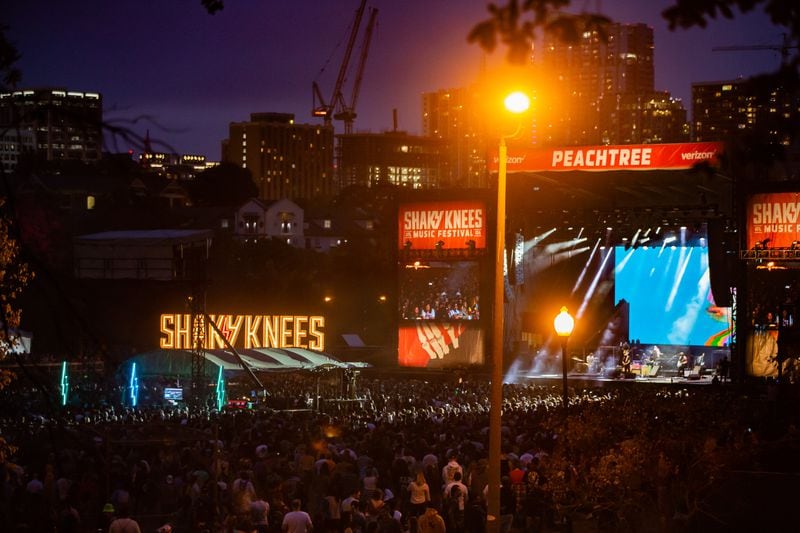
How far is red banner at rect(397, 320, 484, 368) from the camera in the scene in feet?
152

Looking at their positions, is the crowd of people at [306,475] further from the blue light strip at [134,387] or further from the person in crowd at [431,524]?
the blue light strip at [134,387]

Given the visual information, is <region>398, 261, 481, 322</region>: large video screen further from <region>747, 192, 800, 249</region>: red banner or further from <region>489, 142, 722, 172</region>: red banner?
<region>747, 192, 800, 249</region>: red banner

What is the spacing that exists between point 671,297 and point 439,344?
34.4 feet

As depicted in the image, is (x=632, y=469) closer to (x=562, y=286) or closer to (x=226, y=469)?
(x=226, y=469)

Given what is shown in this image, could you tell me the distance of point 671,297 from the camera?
1960 inches

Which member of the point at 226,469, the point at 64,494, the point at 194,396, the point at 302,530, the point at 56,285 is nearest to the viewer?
the point at 56,285

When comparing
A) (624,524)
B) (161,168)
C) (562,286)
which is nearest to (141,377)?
(562,286)

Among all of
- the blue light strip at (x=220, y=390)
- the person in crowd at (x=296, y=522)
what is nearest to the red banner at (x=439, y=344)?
the blue light strip at (x=220, y=390)

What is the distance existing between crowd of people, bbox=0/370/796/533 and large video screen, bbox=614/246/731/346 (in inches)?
884

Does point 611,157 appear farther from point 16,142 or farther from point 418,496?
point 16,142

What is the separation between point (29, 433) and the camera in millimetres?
25484

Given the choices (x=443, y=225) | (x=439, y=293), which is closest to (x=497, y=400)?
(x=443, y=225)

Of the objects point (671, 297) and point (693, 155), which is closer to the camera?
point (693, 155)

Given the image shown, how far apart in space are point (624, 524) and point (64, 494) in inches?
335
